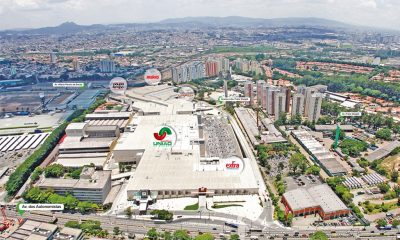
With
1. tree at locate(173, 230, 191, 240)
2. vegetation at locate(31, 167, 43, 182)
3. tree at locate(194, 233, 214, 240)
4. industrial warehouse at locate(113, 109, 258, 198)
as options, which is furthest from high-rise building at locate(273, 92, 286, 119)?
vegetation at locate(31, 167, 43, 182)

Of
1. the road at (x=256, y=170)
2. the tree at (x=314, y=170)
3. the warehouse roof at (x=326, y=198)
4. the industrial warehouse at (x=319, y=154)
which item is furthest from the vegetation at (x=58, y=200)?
the industrial warehouse at (x=319, y=154)

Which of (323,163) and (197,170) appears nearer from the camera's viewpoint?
(197,170)

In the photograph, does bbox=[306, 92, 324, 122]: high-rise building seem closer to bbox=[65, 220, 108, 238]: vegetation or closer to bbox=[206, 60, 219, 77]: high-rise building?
bbox=[65, 220, 108, 238]: vegetation

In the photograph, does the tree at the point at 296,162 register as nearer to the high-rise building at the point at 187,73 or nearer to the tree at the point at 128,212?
the tree at the point at 128,212

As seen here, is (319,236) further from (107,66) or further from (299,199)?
(107,66)

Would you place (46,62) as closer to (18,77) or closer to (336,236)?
(18,77)

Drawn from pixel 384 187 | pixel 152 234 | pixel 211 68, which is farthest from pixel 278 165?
pixel 211 68

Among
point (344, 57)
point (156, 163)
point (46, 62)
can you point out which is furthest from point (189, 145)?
point (344, 57)
